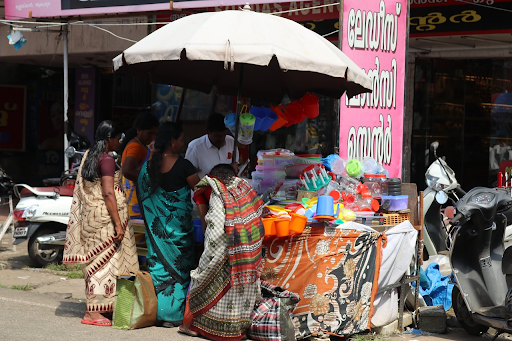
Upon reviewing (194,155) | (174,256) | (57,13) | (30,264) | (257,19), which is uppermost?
(57,13)

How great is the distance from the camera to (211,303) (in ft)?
16.5

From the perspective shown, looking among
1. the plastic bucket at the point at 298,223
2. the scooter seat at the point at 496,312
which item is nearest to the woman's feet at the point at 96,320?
the plastic bucket at the point at 298,223

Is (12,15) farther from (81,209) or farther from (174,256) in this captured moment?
(174,256)

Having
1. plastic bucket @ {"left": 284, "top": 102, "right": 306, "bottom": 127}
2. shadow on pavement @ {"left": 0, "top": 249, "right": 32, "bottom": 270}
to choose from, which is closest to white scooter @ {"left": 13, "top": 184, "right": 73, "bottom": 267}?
shadow on pavement @ {"left": 0, "top": 249, "right": 32, "bottom": 270}

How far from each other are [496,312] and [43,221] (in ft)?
18.2

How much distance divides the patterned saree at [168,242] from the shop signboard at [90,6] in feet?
14.3

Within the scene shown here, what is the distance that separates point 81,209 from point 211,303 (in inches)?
59.3

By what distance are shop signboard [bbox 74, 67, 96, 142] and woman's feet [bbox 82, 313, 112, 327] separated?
895cm

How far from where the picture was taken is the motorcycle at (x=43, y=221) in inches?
318

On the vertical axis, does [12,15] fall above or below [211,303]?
above

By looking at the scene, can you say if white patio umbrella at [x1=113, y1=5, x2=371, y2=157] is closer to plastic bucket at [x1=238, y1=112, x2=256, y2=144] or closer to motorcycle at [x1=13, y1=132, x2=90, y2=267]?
plastic bucket at [x1=238, y1=112, x2=256, y2=144]

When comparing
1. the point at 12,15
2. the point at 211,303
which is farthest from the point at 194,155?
the point at 12,15

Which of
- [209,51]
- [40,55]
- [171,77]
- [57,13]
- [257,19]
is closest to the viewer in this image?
[209,51]

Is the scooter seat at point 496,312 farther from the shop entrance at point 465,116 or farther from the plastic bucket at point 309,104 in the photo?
the shop entrance at point 465,116
